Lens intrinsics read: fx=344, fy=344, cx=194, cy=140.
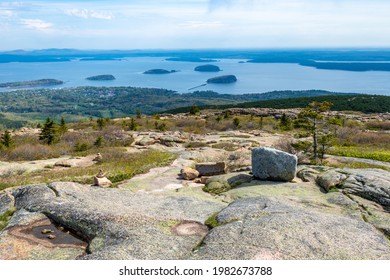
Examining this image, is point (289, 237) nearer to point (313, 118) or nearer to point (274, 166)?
point (274, 166)

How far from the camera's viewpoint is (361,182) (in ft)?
49.3

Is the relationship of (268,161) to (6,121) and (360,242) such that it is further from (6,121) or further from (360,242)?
(6,121)

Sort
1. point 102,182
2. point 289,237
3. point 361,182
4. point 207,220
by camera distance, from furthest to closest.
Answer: point 102,182 → point 361,182 → point 207,220 → point 289,237

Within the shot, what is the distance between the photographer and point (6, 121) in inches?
6850

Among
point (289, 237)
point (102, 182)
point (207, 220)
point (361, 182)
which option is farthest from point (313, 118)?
point (289, 237)

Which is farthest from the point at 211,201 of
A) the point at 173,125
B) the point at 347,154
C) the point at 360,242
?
the point at 173,125

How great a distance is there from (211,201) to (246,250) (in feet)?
16.7

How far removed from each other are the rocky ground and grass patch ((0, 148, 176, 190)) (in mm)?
2526

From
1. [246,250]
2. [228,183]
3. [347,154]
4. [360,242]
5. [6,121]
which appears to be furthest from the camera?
[6,121]

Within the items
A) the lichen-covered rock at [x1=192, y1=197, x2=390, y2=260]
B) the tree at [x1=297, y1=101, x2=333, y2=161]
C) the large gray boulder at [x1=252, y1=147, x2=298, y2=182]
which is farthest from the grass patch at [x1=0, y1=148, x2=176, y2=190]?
the tree at [x1=297, y1=101, x2=333, y2=161]

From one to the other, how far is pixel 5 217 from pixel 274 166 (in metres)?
11.6

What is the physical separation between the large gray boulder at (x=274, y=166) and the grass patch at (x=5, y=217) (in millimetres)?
10908

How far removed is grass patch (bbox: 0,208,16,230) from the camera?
452 inches

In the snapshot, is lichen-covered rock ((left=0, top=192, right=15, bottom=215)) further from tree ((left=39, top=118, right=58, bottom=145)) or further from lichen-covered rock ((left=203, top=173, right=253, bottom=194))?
tree ((left=39, top=118, right=58, bottom=145))
